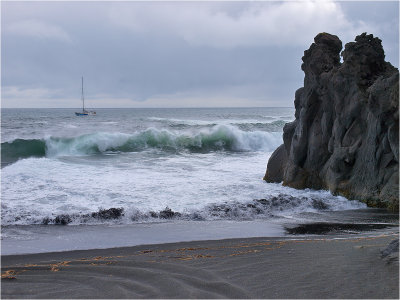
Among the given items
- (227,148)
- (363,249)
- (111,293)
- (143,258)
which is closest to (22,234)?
(143,258)

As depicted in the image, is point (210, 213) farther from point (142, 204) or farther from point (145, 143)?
point (145, 143)

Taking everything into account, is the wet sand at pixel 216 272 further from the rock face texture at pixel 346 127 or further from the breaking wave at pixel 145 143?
the breaking wave at pixel 145 143

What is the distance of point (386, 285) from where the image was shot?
4.32 meters

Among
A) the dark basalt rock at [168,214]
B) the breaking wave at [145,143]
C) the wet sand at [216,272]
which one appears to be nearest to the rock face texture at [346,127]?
the wet sand at [216,272]

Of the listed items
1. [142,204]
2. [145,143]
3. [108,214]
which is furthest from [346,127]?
[145,143]

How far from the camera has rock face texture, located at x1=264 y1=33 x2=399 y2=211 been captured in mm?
10195

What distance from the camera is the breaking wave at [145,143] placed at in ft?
84.4

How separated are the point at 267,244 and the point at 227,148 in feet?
68.2

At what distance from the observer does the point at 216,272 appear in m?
5.25

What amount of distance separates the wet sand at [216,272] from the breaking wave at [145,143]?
18834 mm

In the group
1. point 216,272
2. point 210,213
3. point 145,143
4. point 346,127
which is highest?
point 346,127

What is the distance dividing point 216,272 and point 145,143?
23.3 metres

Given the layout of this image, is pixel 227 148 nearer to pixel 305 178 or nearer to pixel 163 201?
pixel 305 178

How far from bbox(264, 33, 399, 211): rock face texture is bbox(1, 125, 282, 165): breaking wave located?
12.9 m
